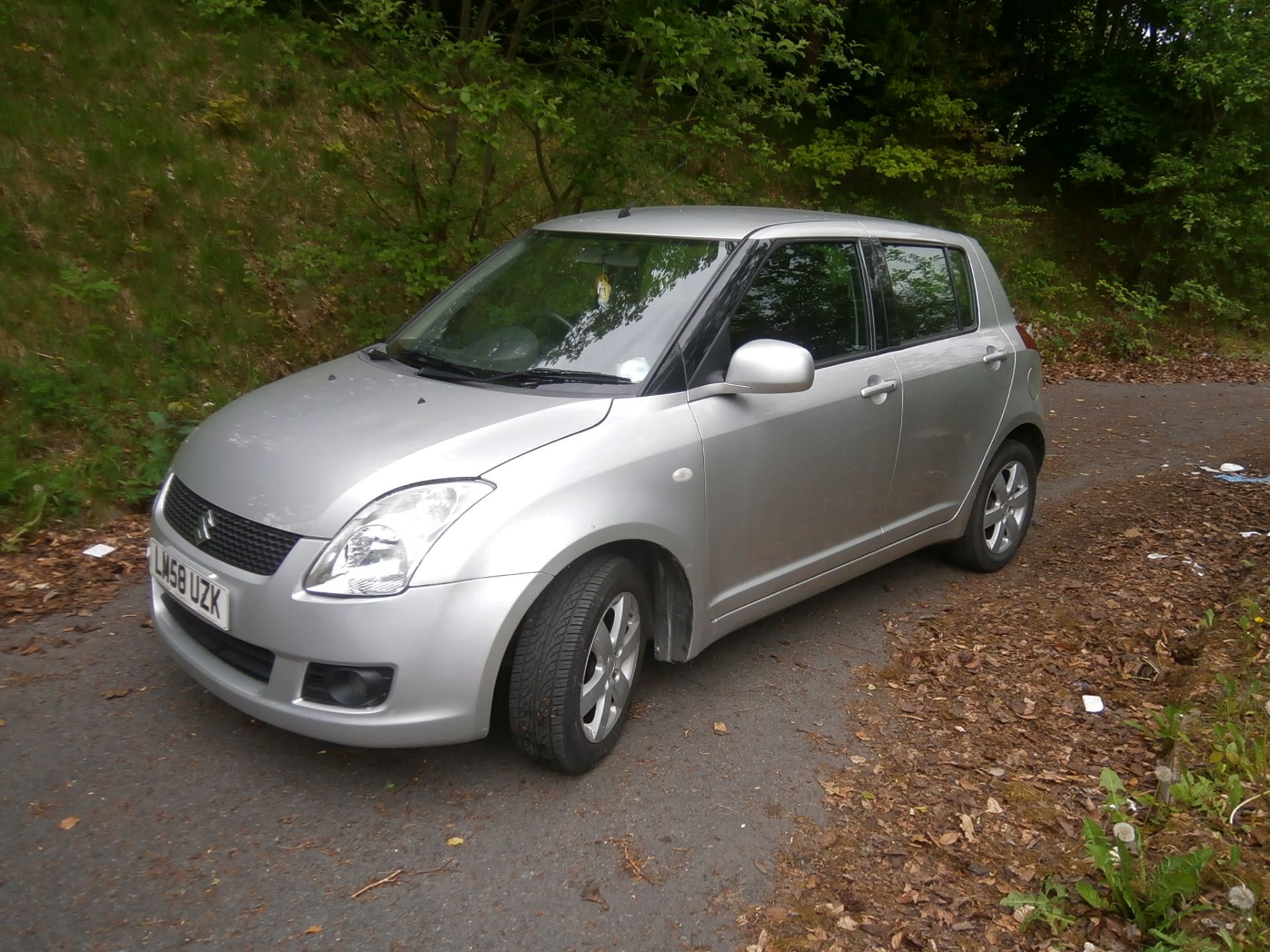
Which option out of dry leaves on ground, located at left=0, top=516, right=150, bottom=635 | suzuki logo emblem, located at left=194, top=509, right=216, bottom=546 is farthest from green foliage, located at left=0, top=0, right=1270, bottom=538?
suzuki logo emblem, located at left=194, top=509, right=216, bottom=546

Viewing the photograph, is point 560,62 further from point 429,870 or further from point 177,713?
point 429,870

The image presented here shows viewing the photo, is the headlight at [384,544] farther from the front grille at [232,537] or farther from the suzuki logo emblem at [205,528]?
the suzuki logo emblem at [205,528]

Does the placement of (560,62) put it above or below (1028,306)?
above

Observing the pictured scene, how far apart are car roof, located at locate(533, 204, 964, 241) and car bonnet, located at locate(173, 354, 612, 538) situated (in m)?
1.05

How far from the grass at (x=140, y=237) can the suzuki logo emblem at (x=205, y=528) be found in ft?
7.94

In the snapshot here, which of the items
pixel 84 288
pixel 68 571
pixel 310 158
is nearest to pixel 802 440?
pixel 68 571

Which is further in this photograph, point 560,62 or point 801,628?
point 560,62

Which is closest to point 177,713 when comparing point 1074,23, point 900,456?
point 900,456

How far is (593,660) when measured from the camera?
11.4 feet

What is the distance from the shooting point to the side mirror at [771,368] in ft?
12.0

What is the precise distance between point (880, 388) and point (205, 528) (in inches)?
107

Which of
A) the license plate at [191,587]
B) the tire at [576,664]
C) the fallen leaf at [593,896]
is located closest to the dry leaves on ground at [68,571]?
the license plate at [191,587]

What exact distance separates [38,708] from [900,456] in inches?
141

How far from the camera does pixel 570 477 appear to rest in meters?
3.30
